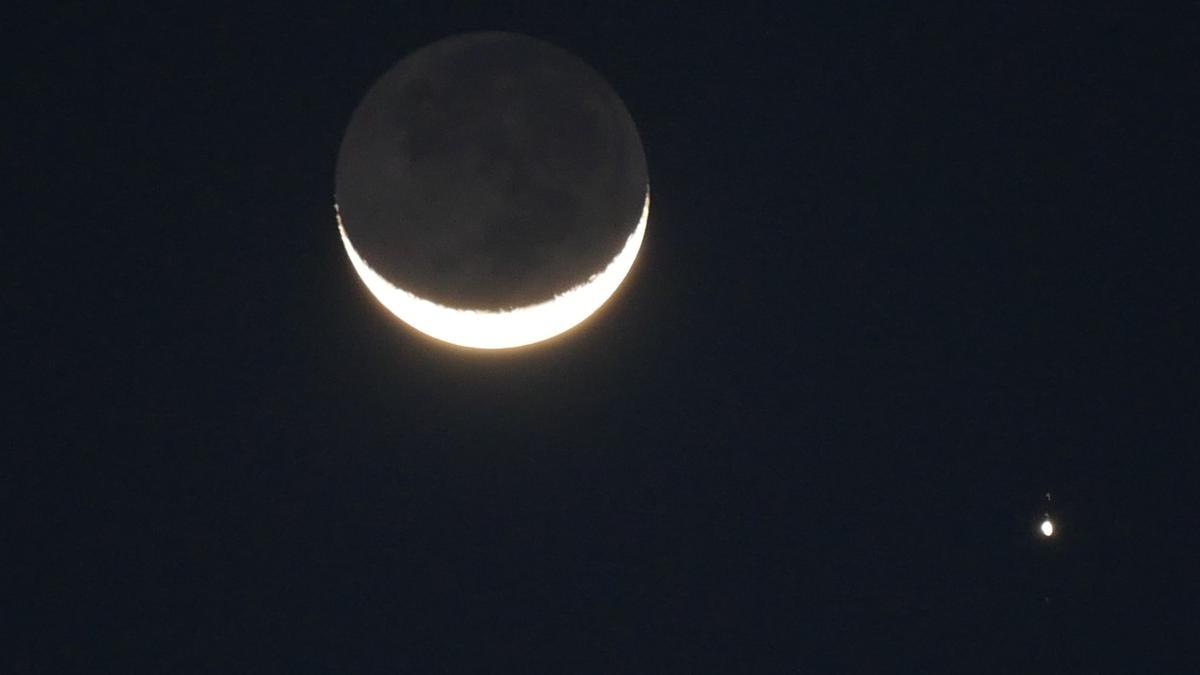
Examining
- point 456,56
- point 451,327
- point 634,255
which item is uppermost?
point 456,56

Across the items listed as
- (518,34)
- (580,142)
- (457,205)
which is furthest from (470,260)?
(518,34)

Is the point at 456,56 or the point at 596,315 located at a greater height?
the point at 456,56

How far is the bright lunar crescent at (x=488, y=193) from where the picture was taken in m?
8.27

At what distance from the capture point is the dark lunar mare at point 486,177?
8.27 m

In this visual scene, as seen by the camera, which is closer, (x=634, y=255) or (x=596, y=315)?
(x=634, y=255)

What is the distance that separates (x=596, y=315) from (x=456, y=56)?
207 cm

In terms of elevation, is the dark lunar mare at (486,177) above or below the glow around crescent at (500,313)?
above

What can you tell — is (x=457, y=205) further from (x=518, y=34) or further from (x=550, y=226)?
(x=518, y=34)

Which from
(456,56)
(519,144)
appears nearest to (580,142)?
(519,144)

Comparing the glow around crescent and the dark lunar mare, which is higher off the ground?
the dark lunar mare

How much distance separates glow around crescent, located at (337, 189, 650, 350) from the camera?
830 cm

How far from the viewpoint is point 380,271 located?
27.3 feet

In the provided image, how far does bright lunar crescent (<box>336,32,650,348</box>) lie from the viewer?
8.27 m

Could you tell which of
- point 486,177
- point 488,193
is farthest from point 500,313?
point 486,177
